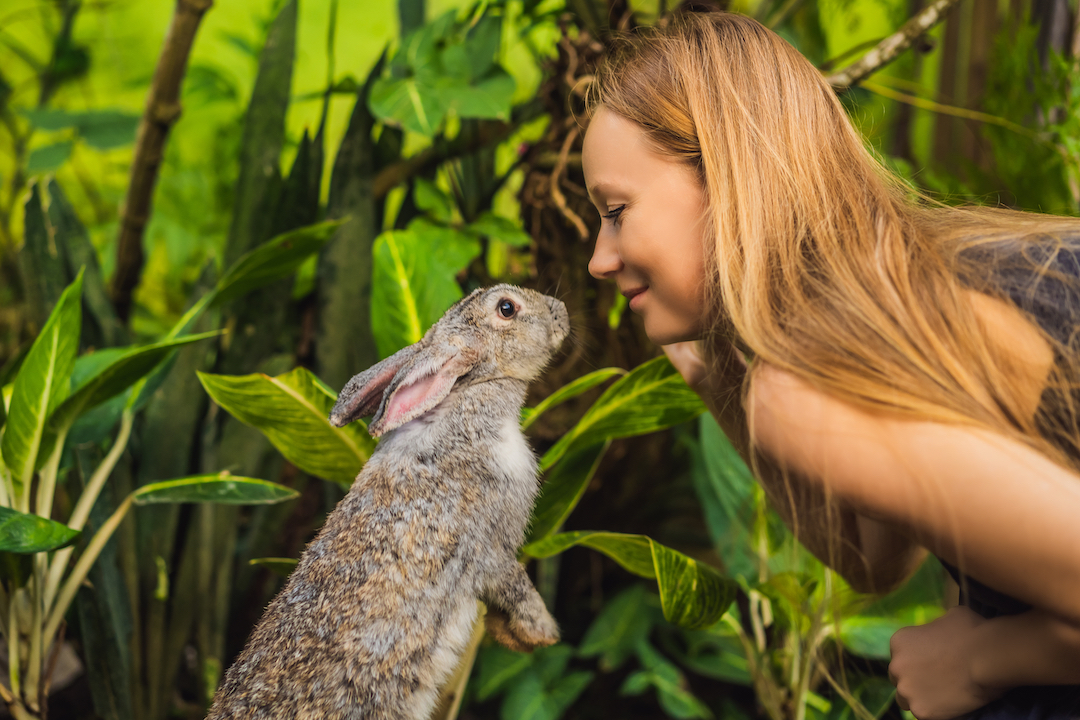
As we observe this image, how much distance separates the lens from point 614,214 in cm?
73

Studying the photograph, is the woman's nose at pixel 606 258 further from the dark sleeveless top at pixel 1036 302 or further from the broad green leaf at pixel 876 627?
the broad green leaf at pixel 876 627

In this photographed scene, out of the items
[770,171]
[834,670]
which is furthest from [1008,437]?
[834,670]

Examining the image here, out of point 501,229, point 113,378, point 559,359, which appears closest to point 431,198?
point 501,229

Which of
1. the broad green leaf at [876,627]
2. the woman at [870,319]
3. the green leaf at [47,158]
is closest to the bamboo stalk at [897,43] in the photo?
the woman at [870,319]

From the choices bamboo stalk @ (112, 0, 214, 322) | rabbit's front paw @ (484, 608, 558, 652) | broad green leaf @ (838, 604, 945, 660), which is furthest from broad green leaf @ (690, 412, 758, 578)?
bamboo stalk @ (112, 0, 214, 322)

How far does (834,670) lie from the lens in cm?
132

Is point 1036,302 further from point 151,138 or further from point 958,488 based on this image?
point 151,138

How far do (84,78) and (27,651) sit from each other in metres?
2.18

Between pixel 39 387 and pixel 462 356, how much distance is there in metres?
0.64

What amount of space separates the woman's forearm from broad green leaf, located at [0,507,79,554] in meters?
1.01

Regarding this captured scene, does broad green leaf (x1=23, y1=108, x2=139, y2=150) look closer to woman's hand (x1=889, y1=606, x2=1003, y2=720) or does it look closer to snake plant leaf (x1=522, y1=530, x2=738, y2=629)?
snake plant leaf (x1=522, y1=530, x2=738, y2=629)

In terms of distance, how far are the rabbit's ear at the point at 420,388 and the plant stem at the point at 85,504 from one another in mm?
673

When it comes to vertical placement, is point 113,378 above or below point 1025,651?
above

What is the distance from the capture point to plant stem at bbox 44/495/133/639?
98 centimetres
